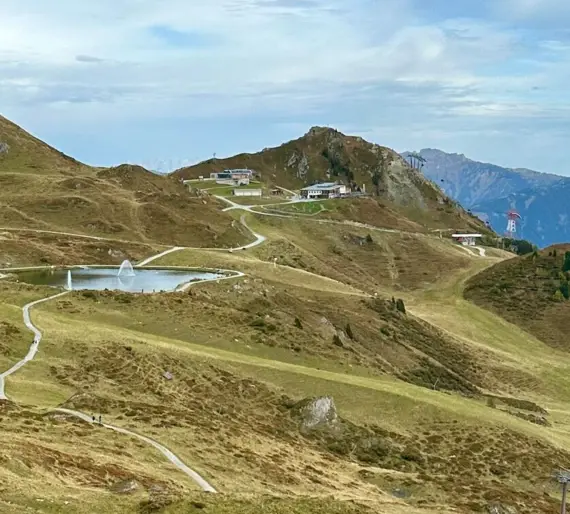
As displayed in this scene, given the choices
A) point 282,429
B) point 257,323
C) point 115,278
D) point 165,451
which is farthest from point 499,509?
point 115,278

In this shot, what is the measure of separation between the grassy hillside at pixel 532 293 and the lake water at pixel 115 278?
73042mm

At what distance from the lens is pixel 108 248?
416ft

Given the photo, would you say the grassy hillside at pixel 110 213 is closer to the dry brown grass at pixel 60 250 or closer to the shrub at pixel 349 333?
the dry brown grass at pixel 60 250

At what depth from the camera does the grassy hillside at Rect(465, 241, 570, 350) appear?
148 meters

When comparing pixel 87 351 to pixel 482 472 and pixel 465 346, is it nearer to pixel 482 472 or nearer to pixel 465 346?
pixel 482 472

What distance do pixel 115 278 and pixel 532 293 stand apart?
98482mm

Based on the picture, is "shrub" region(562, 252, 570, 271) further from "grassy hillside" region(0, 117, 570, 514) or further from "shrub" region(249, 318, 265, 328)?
"shrub" region(249, 318, 265, 328)

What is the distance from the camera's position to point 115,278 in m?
103

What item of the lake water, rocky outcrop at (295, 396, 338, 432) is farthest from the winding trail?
rocky outcrop at (295, 396, 338, 432)

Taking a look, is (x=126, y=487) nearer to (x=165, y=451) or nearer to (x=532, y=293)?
(x=165, y=451)

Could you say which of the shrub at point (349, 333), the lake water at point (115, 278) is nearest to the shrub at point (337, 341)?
the shrub at point (349, 333)

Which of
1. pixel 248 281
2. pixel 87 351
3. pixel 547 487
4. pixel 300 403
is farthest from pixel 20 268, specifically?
pixel 547 487

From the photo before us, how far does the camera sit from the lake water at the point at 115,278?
9412 cm

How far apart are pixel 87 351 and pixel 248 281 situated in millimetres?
40958
